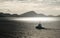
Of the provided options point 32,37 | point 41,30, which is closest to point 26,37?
point 32,37

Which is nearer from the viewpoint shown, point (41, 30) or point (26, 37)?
point (26, 37)

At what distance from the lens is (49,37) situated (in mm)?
77812

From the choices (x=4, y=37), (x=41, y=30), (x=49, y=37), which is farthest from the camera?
(x=41, y=30)

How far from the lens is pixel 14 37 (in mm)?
72812

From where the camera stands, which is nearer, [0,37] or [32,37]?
[0,37]

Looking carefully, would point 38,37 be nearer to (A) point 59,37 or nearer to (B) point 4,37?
(A) point 59,37

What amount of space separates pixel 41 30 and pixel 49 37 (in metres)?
18.8

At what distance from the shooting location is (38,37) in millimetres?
79000

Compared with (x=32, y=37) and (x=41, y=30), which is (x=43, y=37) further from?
(x=41, y=30)

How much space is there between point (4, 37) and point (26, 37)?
36.8 feet

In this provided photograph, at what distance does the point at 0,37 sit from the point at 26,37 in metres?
12.2

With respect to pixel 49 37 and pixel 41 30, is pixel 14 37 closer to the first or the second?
pixel 49 37

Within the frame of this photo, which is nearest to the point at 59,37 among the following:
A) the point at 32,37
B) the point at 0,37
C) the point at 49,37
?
the point at 49,37

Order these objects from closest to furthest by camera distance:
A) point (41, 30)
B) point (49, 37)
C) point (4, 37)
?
1. point (4, 37)
2. point (49, 37)
3. point (41, 30)
